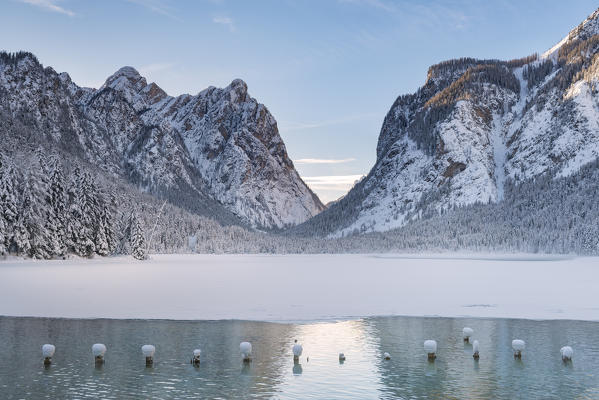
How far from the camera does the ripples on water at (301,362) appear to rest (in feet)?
65.1

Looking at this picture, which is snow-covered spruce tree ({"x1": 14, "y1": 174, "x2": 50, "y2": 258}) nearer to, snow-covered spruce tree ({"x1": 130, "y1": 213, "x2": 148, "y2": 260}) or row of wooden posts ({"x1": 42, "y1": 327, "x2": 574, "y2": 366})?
snow-covered spruce tree ({"x1": 130, "y1": 213, "x2": 148, "y2": 260})

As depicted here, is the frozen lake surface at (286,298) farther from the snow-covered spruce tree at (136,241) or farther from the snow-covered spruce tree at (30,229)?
the snow-covered spruce tree at (136,241)

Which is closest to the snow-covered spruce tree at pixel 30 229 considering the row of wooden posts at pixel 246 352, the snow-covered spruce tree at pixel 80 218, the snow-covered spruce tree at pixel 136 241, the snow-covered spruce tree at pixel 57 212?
the snow-covered spruce tree at pixel 57 212

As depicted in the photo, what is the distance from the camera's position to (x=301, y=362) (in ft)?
78.8

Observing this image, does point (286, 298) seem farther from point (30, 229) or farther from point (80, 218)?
point (80, 218)

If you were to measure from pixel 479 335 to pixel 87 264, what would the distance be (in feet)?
239

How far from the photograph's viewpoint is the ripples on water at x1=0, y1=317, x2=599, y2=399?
1983 centimetres

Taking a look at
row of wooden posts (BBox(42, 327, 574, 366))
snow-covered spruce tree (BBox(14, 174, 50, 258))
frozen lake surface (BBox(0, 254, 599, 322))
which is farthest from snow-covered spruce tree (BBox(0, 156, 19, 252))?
row of wooden posts (BBox(42, 327, 574, 366))

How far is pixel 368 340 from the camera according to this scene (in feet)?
93.6

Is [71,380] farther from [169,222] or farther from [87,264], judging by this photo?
[169,222]

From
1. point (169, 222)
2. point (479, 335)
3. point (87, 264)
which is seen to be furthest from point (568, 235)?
point (479, 335)

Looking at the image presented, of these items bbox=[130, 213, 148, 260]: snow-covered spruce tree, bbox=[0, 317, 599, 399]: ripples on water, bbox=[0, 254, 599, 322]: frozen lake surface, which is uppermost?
bbox=[130, 213, 148, 260]: snow-covered spruce tree

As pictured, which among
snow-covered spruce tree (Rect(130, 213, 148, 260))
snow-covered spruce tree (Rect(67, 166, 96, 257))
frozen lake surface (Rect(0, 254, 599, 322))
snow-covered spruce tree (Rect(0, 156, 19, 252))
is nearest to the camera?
frozen lake surface (Rect(0, 254, 599, 322))

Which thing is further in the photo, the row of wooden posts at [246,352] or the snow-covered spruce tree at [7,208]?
the snow-covered spruce tree at [7,208]
